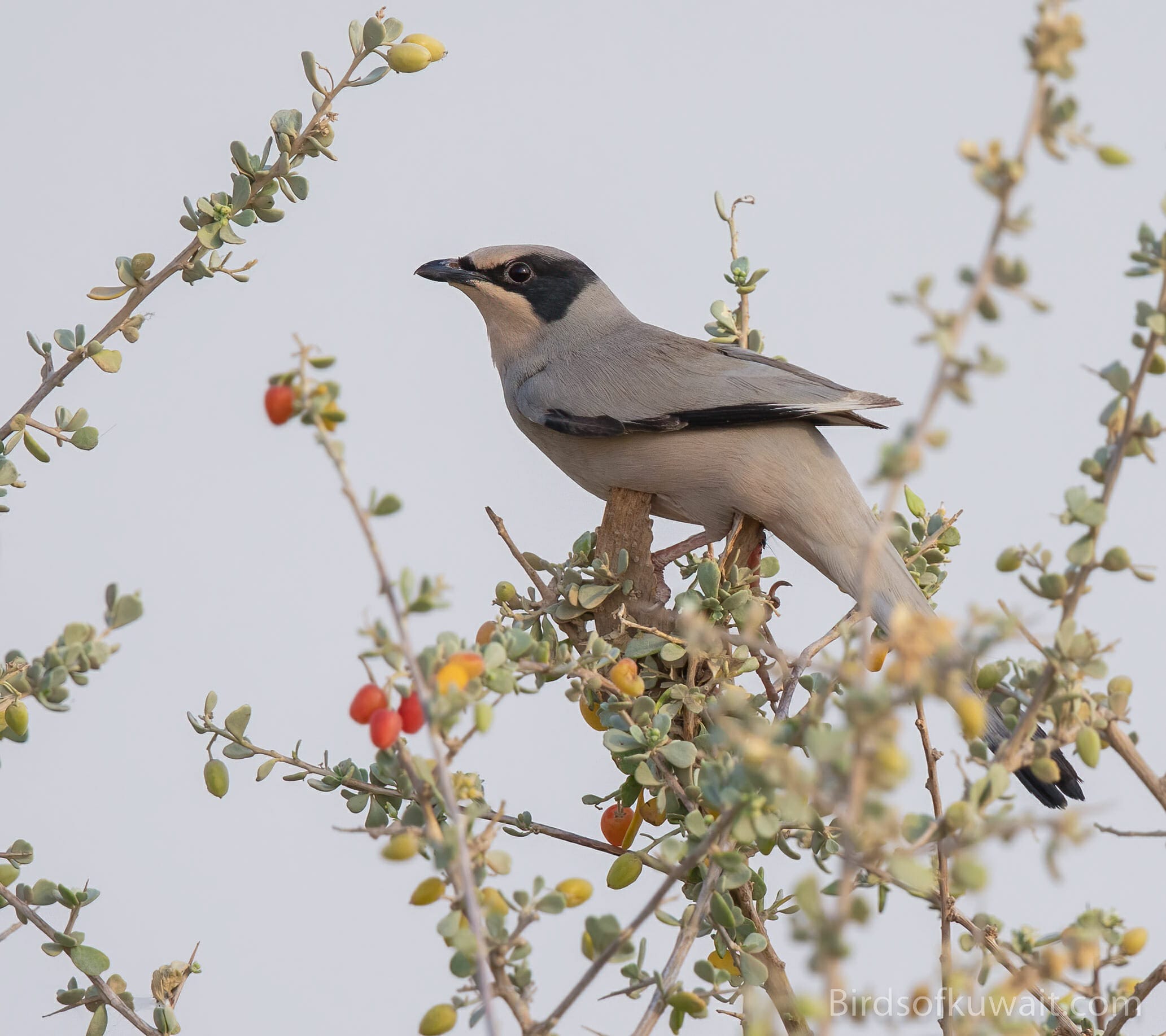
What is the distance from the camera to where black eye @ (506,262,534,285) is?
3.47 m

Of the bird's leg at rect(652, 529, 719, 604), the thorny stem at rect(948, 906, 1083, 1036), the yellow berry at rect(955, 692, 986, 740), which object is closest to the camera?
the yellow berry at rect(955, 692, 986, 740)

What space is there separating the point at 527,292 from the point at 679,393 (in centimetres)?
72

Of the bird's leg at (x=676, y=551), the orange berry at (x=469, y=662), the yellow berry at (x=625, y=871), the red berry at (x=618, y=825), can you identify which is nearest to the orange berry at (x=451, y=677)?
the orange berry at (x=469, y=662)

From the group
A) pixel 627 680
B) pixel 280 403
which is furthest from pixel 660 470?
pixel 280 403

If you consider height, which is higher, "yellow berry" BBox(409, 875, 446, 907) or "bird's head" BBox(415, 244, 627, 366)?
"bird's head" BBox(415, 244, 627, 366)

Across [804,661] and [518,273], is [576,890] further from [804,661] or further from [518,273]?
[518,273]

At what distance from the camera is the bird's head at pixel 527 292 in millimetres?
3459

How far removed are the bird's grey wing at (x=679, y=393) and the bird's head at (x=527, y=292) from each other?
0.83 ft

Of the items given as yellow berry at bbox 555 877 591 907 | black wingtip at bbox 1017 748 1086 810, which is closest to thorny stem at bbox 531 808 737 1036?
yellow berry at bbox 555 877 591 907

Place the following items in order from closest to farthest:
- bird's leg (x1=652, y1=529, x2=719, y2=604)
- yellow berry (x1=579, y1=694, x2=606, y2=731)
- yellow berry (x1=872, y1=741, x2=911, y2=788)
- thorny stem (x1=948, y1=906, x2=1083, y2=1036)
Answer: yellow berry (x1=872, y1=741, x2=911, y2=788) → thorny stem (x1=948, y1=906, x2=1083, y2=1036) → yellow berry (x1=579, y1=694, x2=606, y2=731) → bird's leg (x1=652, y1=529, x2=719, y2=604)

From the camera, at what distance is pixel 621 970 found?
1.58 m

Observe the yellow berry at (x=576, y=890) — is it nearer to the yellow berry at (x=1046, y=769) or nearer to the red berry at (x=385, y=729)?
the red berry at (x=385, y=729)

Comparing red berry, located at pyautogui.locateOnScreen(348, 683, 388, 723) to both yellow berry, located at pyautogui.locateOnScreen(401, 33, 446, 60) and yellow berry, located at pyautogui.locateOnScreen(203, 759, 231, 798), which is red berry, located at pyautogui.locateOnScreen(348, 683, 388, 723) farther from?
yellow berry, located at pyautogui.locateOnScreen(401, 33, 446, 60)

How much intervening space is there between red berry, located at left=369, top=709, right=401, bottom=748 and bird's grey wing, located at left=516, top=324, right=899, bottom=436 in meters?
1.67
